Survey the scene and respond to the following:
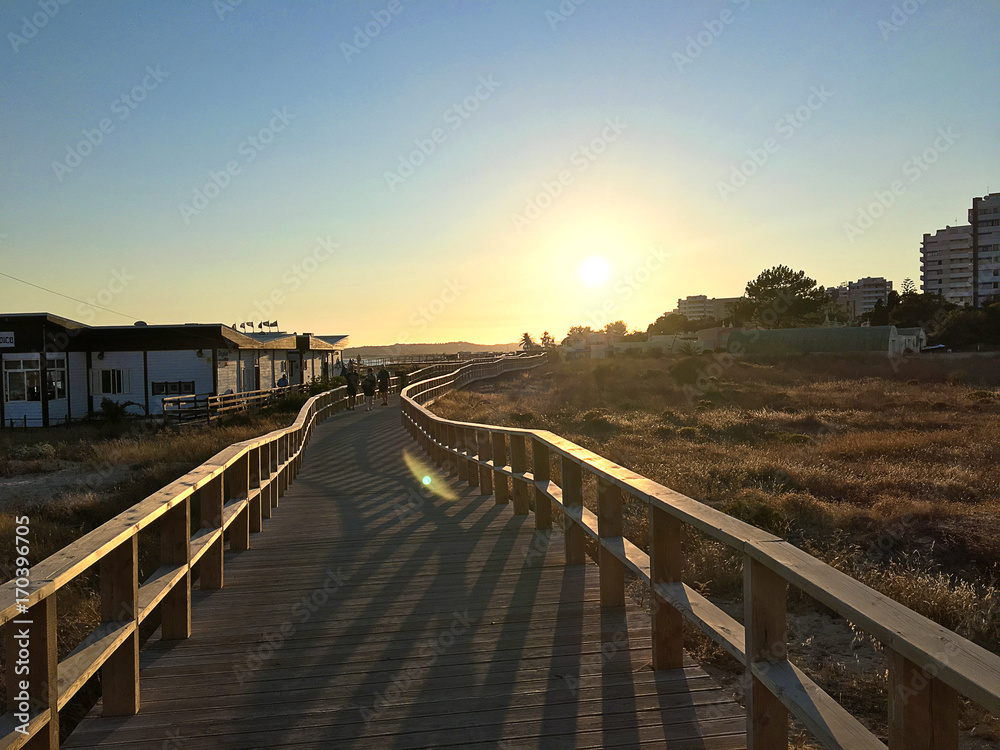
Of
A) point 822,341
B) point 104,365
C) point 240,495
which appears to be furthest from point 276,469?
point 822,341

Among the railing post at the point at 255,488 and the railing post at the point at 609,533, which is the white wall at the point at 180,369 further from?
the railing post at the point at 609,533

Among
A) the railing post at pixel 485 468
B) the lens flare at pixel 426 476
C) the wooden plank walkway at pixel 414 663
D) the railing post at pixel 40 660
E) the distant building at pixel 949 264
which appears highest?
the distant building at pixel 949 264

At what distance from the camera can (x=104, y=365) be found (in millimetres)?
34844

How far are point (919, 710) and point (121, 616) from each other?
11.1 ft

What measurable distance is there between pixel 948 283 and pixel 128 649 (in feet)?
584

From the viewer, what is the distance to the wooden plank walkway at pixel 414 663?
3561 millimetres

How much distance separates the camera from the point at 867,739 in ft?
7.24

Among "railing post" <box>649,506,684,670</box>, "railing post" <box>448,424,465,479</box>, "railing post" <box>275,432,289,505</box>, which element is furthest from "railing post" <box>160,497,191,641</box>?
"railing post" <box>448,424,465,479</box>

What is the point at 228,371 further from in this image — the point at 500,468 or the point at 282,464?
the point at 500,468

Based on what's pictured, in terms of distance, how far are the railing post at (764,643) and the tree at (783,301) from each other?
4263 inches

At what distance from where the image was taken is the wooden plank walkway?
11.7 ft

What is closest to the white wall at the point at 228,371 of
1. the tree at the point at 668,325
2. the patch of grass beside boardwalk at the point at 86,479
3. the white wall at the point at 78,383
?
the patch of grass beside boardwalk at the point at 86,479

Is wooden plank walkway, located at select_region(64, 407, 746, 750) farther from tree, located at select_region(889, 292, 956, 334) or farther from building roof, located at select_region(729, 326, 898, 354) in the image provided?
tree, located at select_region(889, 292, 956, 334)

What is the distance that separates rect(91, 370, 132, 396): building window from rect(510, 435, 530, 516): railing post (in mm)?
31586
